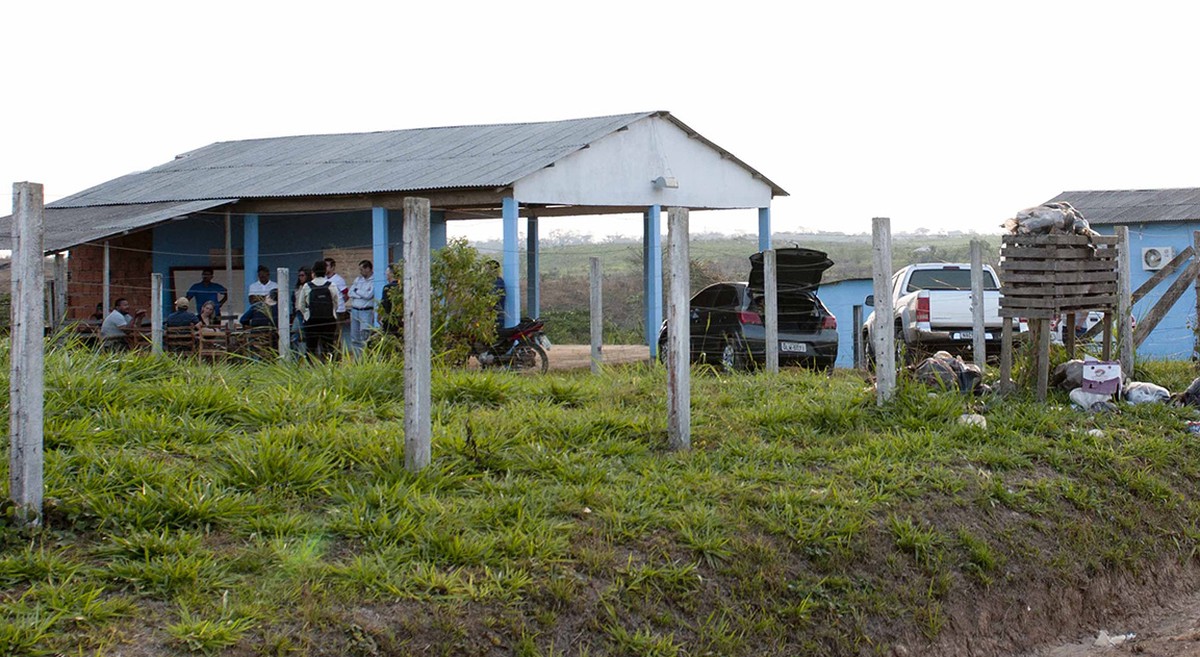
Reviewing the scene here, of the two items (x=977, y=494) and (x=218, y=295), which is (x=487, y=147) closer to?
(x=218, y=295)

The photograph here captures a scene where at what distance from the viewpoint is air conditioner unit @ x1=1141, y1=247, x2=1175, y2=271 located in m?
24.8

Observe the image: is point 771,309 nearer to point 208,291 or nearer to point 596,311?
point 596,311

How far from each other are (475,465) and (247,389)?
6.99ft

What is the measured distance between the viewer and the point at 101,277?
2195 cm

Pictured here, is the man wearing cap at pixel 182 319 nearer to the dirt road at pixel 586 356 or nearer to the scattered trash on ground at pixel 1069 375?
the dirt road at pixel 586 356

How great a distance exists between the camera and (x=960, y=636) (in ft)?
21.0

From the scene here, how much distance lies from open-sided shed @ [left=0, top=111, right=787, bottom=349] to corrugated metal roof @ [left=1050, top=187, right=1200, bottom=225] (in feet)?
26.4

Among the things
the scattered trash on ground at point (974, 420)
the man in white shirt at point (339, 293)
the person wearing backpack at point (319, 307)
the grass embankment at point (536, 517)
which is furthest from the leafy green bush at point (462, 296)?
the scattered trash on ground at point (974, 420)

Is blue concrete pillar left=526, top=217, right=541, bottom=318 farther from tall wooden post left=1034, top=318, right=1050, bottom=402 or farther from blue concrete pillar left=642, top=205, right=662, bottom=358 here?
tall wooden post left=1034, top=318, right=1050, bottom=402

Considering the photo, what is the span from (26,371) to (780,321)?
36.8 feet

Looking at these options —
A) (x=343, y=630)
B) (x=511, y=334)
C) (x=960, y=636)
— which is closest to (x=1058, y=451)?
(x=960, y=636)

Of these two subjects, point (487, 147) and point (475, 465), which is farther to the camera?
point (487, 147)

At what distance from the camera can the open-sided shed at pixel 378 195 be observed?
1816 centimetres

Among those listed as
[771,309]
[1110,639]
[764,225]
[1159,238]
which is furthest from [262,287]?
[1159,238]
